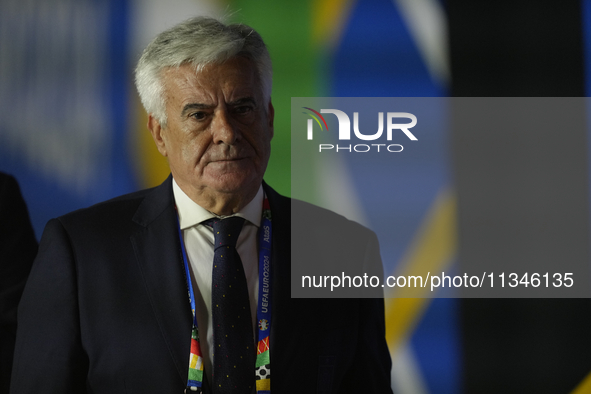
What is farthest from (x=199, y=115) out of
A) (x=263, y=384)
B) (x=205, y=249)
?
(x=263, y=384)

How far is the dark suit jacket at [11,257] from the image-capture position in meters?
1.97

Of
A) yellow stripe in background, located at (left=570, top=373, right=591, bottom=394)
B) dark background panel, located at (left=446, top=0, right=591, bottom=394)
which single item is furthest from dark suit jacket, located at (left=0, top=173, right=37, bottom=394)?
yellow stripe in background, located at (left=570, top=373, right=591, bottom=394)

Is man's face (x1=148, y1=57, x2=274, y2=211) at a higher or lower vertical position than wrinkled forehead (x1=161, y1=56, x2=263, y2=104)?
lower

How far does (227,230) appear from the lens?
1.58 metres

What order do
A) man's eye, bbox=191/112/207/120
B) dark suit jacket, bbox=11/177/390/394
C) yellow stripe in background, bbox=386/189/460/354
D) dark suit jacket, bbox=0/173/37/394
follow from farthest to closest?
yellow stripe in background, bbox=386/189/460/354 → dark suit jacket, bbox=0/173/37/394 → man's eye, bbox=191/112/207/120 → dark suit jacket, bbox=11/177/390/394

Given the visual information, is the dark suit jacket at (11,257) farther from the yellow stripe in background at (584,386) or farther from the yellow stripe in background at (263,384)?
the yellow stripe in background at (584,386)

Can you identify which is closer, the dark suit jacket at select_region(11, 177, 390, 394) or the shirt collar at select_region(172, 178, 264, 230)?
the dark suit jacket at select_region(11, 177, 390, 394)

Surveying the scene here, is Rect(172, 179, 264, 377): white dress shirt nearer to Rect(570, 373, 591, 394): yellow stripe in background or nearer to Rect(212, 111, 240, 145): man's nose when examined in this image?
Rect(212, 111, 240, 145): man's nose

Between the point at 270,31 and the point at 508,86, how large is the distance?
3.74 feet

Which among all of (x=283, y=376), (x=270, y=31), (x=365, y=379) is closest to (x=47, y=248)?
(x=283, y=376)

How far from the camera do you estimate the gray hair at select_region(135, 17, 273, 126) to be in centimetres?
157

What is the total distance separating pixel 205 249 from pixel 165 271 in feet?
0.49

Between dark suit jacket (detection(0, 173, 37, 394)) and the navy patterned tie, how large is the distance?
98 cm

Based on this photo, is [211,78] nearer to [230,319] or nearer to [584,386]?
[230,319]
